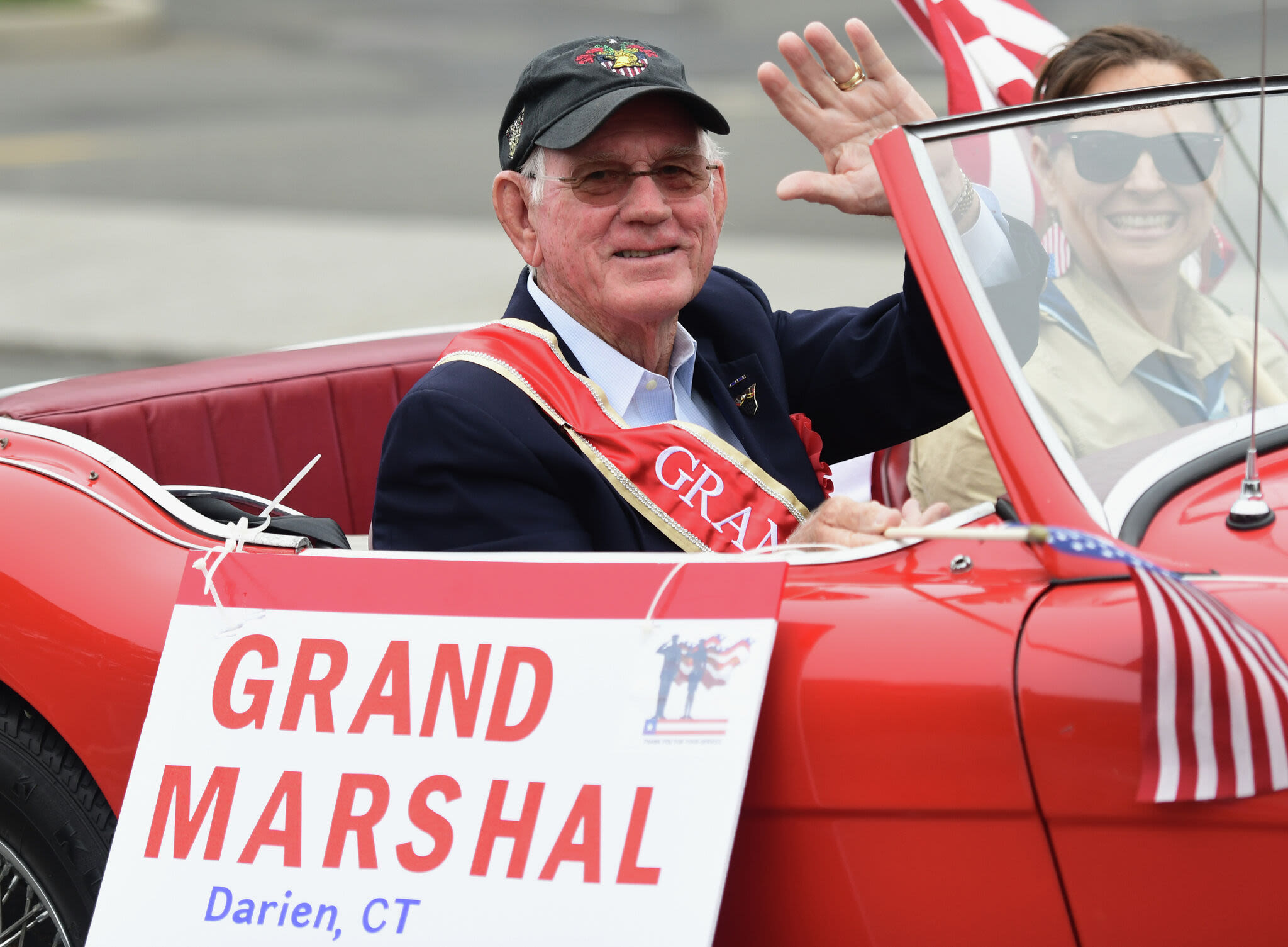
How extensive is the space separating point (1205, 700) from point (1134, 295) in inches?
23.3

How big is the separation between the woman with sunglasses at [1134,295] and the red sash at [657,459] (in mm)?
449

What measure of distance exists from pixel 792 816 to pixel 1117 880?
1.06ft

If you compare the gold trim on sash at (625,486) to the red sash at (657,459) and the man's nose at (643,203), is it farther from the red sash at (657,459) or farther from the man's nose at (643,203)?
the man's nose at (643,203)

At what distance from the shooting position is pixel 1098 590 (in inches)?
58.6

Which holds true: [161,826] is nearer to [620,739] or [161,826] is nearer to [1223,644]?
[620,739]

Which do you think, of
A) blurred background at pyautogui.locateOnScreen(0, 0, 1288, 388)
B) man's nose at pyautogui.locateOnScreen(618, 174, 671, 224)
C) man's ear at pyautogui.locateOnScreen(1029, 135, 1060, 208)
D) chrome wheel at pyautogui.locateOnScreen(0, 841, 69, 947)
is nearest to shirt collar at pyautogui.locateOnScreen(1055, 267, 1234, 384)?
man's ear at pyautogui.locateOnScreen(1029, 135, 1060, 208)

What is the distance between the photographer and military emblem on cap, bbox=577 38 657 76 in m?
2.13

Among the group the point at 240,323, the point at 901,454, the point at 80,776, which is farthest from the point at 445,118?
the point at 80,776

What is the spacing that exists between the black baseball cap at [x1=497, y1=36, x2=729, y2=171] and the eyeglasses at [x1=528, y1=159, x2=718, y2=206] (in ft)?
0.22

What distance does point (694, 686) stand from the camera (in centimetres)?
154

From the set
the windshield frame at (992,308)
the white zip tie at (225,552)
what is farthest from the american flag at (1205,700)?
the white zip tie at (225,552)

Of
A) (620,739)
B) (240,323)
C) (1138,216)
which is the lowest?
(620,739)

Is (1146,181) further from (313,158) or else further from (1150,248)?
(313,158)

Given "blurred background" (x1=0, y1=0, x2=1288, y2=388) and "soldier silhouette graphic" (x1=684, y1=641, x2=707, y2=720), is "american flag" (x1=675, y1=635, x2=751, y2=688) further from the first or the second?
"blurred background" (x1=0, y1=0, x2=1288, y2=388)
